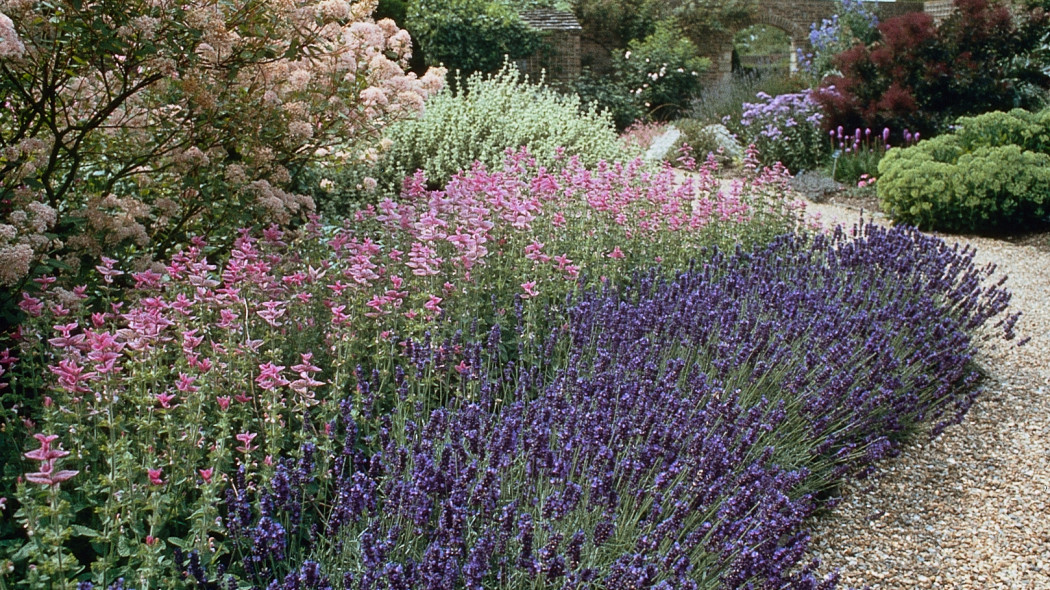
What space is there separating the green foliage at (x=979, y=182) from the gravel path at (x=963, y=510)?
417 centimetres

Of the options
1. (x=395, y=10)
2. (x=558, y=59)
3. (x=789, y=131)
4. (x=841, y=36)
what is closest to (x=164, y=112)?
(x=789, y=131)

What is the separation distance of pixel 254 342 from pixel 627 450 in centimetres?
118

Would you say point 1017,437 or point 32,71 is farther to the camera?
point 1017,437

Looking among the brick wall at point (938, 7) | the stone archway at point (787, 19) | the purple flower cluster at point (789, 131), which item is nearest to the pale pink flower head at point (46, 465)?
the purple flower cluster at point (789, 131)

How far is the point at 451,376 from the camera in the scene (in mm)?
3496

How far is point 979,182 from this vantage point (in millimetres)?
8438

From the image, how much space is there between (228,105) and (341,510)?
7.85 feet

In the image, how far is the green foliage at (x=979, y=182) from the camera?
8445 millimetres

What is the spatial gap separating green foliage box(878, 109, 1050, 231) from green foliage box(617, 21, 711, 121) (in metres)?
8.78

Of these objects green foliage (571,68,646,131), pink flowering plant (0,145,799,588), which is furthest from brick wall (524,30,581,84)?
pink flowering plant (0,145,799,588)

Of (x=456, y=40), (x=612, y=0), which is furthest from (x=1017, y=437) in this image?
(x=612, y=0)

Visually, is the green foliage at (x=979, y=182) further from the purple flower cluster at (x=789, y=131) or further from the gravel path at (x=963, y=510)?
the gravel path at (x=963, y=510)

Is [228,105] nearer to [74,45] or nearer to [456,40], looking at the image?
[74,45]

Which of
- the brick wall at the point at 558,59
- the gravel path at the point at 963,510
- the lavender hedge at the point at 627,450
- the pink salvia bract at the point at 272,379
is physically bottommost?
the gravel path at the point at 963,510
